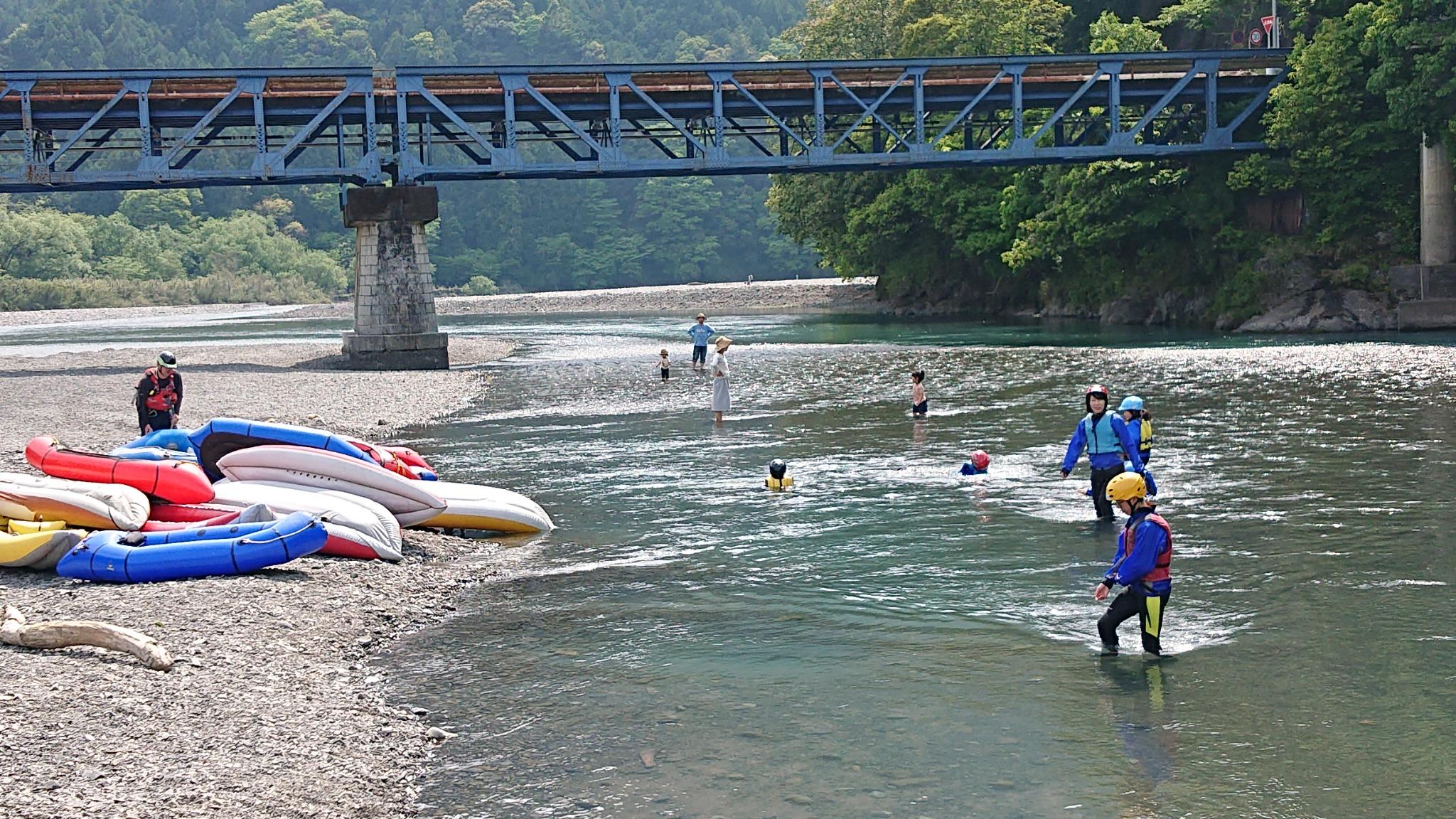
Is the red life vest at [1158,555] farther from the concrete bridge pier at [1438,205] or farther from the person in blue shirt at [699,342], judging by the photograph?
the concrete bridge pier at [1438,205]

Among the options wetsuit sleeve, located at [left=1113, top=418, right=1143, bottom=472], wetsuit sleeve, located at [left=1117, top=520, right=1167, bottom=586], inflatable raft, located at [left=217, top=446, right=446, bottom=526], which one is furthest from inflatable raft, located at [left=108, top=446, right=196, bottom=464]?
wetsuit sleeve, located at [left=1117, top=520, right=1167, bottom=586]

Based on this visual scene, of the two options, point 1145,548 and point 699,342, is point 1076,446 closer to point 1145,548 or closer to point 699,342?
point 1145,548

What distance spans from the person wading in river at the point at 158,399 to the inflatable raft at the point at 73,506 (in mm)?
6453

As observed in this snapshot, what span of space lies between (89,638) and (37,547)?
11.5ft

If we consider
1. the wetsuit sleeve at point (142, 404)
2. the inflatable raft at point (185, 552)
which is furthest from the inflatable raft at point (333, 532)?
the wetsuit sleeve at point (142, 404)

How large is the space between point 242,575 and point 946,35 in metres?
62.3

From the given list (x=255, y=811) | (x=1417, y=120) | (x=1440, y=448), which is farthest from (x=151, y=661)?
(x=1417, y=120)

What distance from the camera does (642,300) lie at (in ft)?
368

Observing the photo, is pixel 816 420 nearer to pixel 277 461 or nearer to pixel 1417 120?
pixel 277 461

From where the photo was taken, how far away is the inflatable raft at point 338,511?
15.2 metres

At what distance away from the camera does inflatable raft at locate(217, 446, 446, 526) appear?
16453 mm

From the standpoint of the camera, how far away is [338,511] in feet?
50.7

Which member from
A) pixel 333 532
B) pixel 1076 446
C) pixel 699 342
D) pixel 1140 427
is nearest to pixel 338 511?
pixel 333 532

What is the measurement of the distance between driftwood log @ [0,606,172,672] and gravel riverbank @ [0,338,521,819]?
0.27 ft
